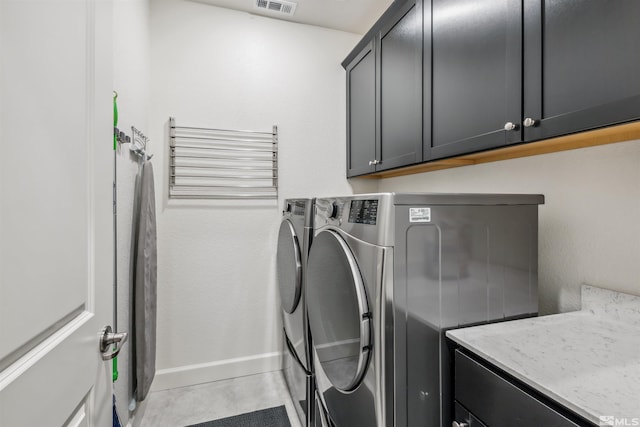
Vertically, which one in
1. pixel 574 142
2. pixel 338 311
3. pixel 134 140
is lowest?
pixel 338 311

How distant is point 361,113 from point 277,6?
39.6 inches

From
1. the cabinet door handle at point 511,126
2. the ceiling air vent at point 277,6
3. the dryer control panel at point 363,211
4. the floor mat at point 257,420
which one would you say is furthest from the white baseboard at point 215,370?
the ceiling air vent at point 277,6

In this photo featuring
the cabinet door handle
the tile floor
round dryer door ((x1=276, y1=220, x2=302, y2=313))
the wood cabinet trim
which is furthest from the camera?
the tile floor

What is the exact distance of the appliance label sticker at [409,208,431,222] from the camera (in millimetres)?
976

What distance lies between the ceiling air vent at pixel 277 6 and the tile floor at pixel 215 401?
2792 mm

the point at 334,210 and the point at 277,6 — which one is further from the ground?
the point at 277,6

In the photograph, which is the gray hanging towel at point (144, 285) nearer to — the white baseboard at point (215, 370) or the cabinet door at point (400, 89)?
the white baseboard at point (215, 370)

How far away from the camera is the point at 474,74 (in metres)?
1.27

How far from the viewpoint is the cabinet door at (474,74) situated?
3.65ft

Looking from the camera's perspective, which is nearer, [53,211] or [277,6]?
[53,211]

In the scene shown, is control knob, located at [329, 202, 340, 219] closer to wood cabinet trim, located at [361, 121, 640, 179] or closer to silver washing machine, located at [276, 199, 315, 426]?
silver washing machine, located at [276, 199, 315, 426]

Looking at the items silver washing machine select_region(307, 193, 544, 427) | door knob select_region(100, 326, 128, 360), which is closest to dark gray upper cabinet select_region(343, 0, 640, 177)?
silver washing machine select_region(307, 193, 544, 427)

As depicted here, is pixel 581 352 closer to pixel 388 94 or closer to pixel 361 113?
pixel 388 94

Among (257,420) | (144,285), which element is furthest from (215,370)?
(144,285)
